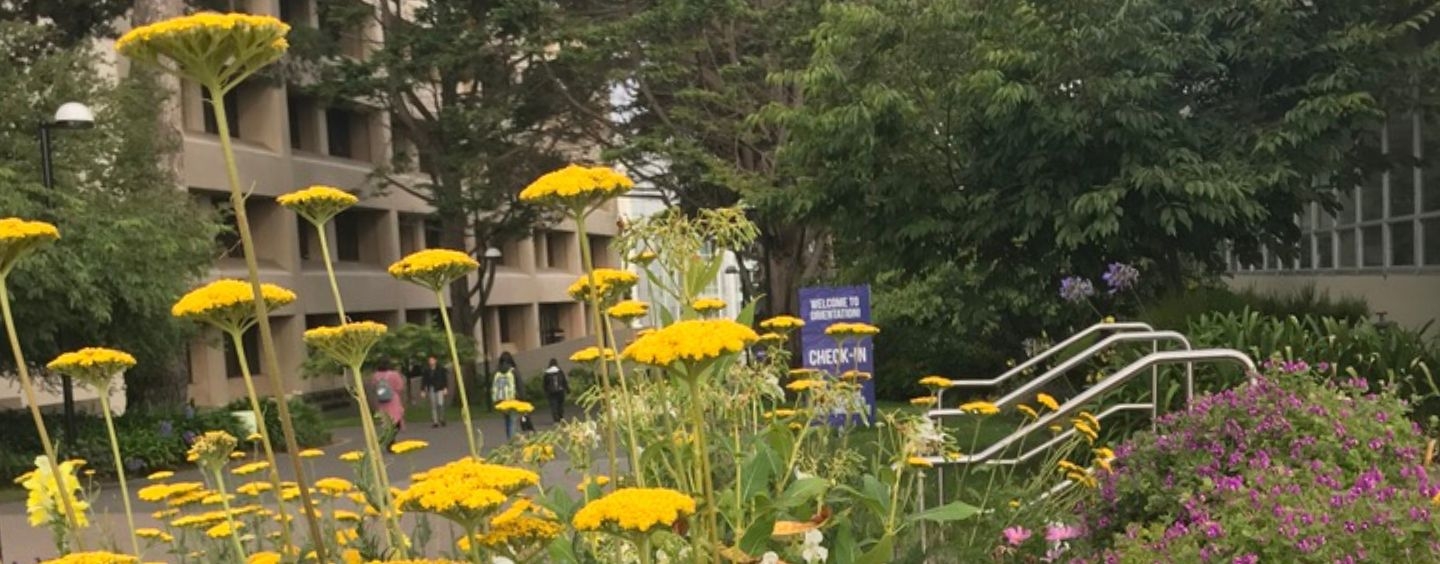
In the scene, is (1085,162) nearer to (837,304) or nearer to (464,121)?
(837,304)

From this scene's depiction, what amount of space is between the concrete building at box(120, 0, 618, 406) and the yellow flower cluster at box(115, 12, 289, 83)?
956 inches

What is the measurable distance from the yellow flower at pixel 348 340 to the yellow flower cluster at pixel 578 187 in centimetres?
37

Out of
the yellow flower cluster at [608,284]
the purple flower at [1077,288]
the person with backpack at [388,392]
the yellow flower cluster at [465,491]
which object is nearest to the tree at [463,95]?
the person with backpack at [388,392]

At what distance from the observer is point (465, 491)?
192 centimetres

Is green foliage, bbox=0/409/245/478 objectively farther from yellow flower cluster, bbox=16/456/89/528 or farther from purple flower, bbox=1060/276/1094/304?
yellow flower cluster, bbox=16/456/89/528

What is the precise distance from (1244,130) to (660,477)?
903 cm

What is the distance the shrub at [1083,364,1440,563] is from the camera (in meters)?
3.21

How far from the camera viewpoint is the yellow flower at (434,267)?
2.51 metres

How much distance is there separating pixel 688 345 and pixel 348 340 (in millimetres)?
745

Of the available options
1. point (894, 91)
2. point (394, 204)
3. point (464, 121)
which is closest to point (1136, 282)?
point (894, 91)

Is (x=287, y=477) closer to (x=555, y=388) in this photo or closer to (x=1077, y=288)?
(x=1077, y=288)

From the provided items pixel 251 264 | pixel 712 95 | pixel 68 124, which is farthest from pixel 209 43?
pixel 712 95

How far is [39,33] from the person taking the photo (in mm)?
19719

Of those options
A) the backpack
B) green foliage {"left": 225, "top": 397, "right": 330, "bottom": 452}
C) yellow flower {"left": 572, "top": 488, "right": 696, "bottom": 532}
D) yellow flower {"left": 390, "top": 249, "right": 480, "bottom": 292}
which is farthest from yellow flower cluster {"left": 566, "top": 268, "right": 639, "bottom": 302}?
green foliage {"left": 225, "top": 397, "right": 330, "bottom": 452}
